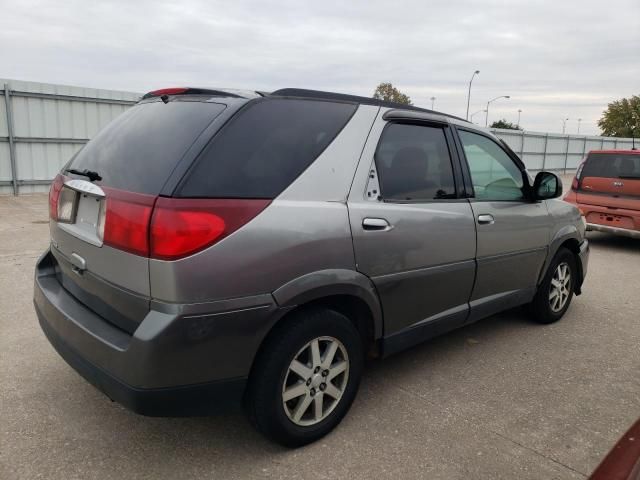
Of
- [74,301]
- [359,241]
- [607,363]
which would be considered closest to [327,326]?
[359,241]

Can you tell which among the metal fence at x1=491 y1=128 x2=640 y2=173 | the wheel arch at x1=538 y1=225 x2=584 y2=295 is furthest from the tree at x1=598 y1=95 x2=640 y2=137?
the wheel arch at x1=538 y1=225 x2=584 y2=295

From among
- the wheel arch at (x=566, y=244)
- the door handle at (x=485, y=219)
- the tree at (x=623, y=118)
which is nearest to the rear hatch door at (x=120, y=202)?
the door handle at (x=485, y=219)

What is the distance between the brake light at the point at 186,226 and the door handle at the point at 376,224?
782 millimetres

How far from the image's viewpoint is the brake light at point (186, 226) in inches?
81.1

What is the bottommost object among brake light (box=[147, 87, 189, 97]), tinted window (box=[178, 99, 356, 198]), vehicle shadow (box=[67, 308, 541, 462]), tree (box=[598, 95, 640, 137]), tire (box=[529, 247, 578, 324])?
vehicle shadow (box=[67, 308, 541, 462])

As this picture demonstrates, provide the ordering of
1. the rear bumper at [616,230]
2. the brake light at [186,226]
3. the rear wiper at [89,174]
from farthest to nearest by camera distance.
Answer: the rear bumper at [616,230] < the rear wiper at [89,174] < the brake light at [186,226]

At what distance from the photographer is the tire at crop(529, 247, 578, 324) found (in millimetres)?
4328

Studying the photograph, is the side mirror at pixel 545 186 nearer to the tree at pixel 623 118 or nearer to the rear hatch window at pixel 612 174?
the rear hatch window at pixel 612 174

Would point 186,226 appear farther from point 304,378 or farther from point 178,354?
point 304,378

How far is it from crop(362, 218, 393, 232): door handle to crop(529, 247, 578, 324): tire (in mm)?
2183

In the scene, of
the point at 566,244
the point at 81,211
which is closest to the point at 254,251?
the point at 81,211

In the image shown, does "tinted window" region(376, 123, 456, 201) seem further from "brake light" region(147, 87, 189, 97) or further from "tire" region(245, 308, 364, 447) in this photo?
"brake light" region(147, 87, 189, 97)

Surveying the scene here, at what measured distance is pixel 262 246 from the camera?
223 cm

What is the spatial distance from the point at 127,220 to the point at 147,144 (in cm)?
45
